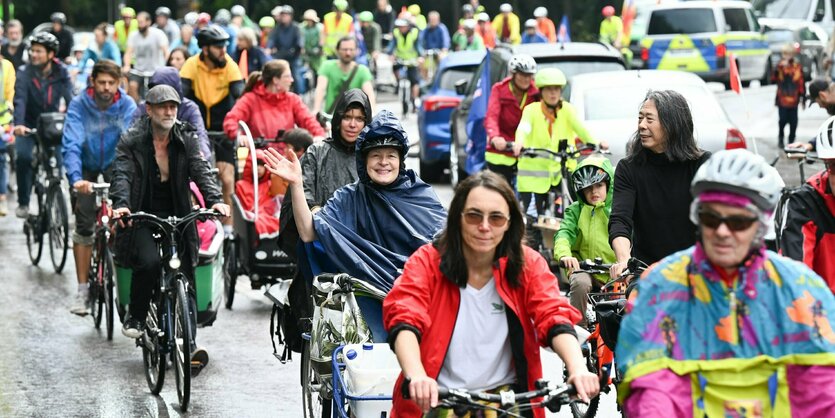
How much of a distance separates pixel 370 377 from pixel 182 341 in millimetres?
3419

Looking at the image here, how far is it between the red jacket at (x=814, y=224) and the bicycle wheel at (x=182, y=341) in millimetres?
3889

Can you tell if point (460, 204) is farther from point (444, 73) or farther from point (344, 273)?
Answer: point (444, 73)

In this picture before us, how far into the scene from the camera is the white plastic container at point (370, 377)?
6.22 metres

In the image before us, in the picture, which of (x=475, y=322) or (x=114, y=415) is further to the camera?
(x=114, y=415)

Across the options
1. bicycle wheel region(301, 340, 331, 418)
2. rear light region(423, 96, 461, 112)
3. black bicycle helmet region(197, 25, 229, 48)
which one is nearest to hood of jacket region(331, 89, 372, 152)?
bicycle wheel region(301, 340, 331, 418)

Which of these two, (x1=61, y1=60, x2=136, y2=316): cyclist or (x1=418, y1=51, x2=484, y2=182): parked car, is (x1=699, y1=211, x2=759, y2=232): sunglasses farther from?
(x1=418, y1=51, x2=484, y2=182): parked car

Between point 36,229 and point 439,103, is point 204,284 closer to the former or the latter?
point 36,229

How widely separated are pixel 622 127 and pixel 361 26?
80.7 ft

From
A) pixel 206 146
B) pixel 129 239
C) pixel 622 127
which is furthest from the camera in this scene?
pixel 622 127

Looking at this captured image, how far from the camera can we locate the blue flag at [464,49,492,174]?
16859mm

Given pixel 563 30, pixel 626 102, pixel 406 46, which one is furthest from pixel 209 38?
pixel 406 46

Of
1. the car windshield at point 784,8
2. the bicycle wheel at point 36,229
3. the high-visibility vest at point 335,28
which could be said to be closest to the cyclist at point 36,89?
the bicycle wheel at point 36,229

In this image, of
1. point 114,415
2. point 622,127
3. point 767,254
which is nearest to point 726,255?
point 767,254

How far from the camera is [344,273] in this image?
7.24m
